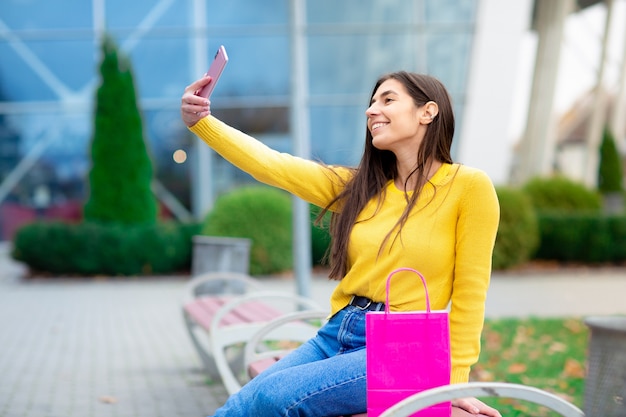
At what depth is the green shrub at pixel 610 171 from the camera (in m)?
22.0

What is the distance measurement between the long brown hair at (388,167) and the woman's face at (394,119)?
3cm

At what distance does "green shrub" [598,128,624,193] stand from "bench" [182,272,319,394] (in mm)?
15965

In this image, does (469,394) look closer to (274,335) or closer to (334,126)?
(274,335)

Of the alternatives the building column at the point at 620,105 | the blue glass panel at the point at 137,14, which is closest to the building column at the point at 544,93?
the building column at the point at 620,105

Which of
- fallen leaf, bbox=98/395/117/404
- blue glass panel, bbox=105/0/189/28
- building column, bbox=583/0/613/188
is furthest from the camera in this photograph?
building column, bbox=583/0/613/188

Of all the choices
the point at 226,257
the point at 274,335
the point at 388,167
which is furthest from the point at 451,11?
the point at 388,167

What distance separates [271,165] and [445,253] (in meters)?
0.74

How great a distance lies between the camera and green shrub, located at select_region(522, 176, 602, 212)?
16844 mm

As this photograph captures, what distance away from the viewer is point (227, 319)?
19.2 feet

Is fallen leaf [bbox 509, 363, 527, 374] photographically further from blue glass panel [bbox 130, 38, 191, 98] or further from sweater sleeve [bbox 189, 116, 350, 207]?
blue glass panel [bbox 130, 38, 191, 98]

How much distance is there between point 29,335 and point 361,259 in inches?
250

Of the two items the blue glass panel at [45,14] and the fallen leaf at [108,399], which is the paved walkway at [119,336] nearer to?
the fallen leaf at [108,399]

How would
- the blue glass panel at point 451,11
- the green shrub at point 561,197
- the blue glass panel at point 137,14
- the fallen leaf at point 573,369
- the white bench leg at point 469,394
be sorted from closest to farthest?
the white bench leg at point 469,394 → the fallen leaf at point 573,369 → the green shrub at point 561,197 → the blue glass panel at point 451,11 → the blue glass panel at point 137,14

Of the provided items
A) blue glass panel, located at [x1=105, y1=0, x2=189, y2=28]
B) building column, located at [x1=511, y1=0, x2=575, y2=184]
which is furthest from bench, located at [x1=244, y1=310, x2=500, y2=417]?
building column, located at [x1=511, y1=0, x2=575, y2=184]
